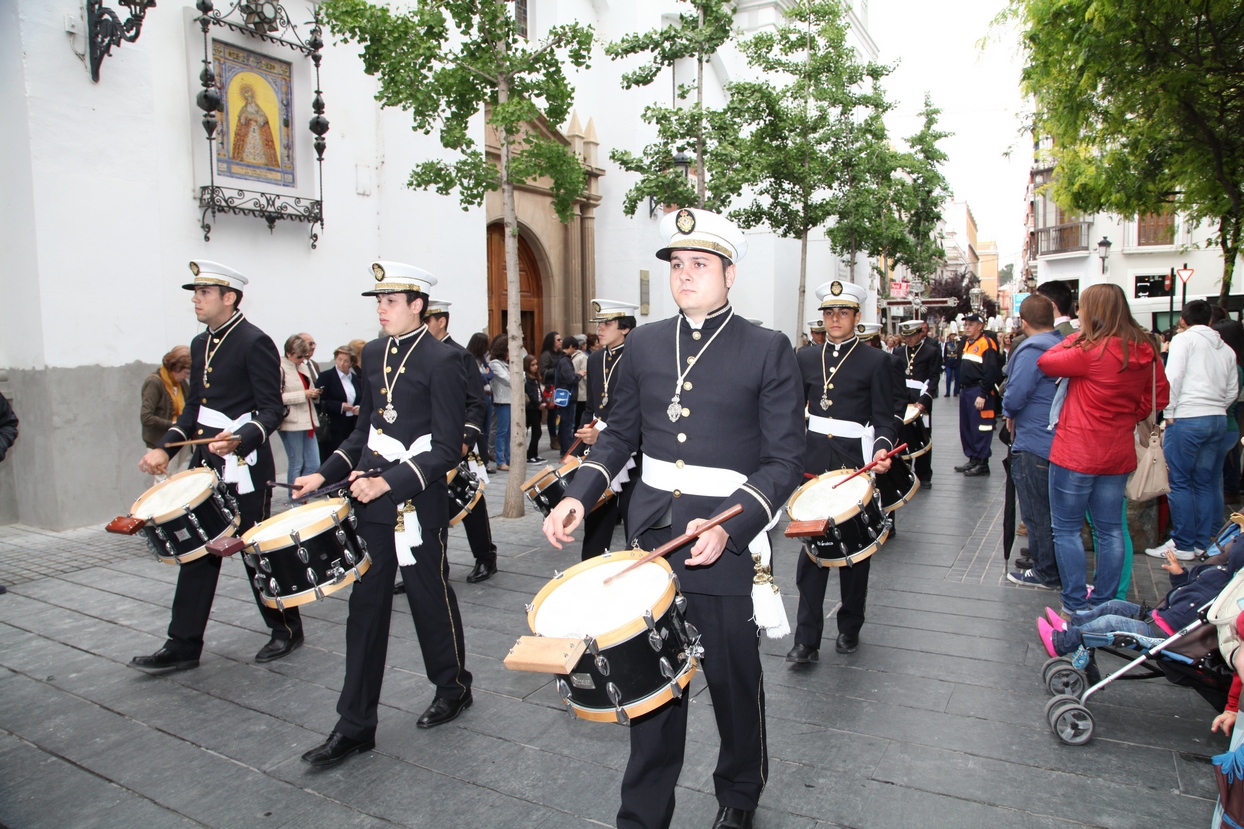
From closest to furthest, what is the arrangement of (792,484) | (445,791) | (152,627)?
1. (792,484)
2. (445,791)
3. (152,627)

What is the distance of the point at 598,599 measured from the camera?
2.72 m

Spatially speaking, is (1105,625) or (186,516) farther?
(186,516)

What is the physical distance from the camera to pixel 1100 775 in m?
3.57

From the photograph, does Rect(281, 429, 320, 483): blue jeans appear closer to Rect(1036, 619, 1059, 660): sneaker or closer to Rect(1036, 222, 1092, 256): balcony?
Rect(1036, 619, 1059, 660): sneaker

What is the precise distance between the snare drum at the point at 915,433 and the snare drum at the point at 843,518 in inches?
169

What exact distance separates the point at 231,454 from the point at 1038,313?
551 cm

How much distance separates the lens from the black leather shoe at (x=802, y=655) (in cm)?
479

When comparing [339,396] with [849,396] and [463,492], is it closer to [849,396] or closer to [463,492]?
[463,492]

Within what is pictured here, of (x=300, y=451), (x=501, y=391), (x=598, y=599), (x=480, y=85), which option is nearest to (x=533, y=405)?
(x=501, y=391)

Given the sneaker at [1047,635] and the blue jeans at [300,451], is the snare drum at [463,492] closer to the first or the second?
the sneaker at [1047,635]

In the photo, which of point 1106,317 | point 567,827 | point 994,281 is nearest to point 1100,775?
point 567,827

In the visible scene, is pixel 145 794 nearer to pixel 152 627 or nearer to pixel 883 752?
pixel 152 627

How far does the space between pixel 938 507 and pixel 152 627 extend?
7.69 m

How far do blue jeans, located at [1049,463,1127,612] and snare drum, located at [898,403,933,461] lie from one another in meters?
3.46
